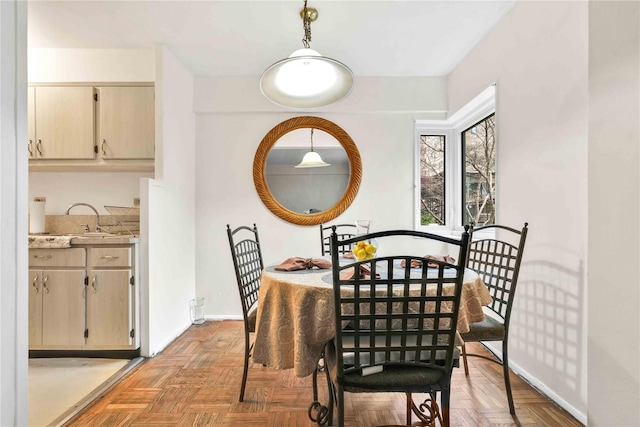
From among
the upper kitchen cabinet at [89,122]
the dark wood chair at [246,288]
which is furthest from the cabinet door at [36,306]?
the dark wood chair at [246,288]

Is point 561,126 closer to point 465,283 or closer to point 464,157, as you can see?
point 465,283

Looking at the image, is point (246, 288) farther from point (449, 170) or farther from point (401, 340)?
point (449, 170)

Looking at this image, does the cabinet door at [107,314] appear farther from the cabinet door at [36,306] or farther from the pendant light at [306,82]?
the pendant light at [306,82]

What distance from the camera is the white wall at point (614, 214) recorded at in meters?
0.75

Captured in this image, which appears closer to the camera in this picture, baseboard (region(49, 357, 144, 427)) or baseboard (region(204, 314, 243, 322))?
baseboard (region(49, 357, 144, 427))

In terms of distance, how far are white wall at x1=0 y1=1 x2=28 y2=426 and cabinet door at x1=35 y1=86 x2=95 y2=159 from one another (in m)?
2.11

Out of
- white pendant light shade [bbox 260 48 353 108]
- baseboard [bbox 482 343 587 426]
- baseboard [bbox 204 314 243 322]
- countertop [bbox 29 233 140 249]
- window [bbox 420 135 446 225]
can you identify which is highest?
white pendant light shade [bbox 260 48 353 108]

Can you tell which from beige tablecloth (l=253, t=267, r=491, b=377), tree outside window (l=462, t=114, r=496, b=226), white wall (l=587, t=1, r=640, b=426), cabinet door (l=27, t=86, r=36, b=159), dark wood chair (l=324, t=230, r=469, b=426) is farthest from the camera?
tree outside window (l=462, t=114, r=496, b=226)


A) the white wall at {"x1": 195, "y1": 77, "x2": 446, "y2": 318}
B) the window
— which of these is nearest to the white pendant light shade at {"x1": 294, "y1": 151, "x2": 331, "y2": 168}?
the white wall at {"x1": 195, "y1": 77, "x2": 446, "y2": 318}

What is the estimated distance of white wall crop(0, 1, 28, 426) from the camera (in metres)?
0.99

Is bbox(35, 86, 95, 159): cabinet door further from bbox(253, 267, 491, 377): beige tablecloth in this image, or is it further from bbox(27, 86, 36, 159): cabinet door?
bbox(253, 267, 491, 377): beige tablecloth

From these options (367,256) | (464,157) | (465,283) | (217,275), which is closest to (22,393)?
(367,256)

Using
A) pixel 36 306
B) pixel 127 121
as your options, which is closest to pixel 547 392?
pixel 36 306

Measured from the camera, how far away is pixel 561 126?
1.91 metres
